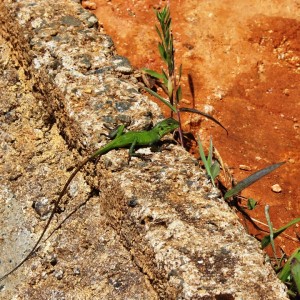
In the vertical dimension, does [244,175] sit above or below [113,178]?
below

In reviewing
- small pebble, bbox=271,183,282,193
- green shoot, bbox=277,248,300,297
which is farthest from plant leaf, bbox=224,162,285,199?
small pebble, bbox=271,183,282,193

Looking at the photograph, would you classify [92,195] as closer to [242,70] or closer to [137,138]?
[137,138]

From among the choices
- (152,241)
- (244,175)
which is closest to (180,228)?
(152,241)

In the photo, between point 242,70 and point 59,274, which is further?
point 242,70

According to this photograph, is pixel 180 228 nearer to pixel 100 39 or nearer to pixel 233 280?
pixel 233 280

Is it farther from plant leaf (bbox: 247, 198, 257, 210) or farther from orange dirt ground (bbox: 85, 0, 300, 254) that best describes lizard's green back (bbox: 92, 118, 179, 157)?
orange dirt ground (bbox: 85, 0, 300, 254)

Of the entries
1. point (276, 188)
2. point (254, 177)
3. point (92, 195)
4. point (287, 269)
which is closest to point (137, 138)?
point (92, 195)
